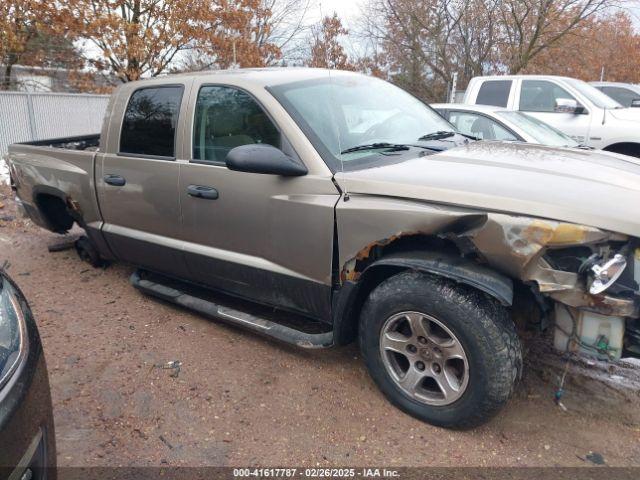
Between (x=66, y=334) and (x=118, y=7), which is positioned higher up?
(x=118, y=7)

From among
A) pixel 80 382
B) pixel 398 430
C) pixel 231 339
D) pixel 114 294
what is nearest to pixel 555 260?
pixel 398 430

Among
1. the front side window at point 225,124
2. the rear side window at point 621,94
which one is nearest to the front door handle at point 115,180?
the front side window at point 225,124

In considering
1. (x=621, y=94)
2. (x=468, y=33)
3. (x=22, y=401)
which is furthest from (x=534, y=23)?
(x=22, y=401)

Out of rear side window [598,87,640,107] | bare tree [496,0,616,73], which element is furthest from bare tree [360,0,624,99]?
rear side window [598,87,640,107]

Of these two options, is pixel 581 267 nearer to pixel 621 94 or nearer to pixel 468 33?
pixel 621 94

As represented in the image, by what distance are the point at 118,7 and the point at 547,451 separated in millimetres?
15049

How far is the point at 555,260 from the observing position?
244cm

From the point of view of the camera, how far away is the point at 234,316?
356 centimetres

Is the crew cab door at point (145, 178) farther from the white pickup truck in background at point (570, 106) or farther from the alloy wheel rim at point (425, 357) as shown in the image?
the white pickup truck in background at point (570, 106)

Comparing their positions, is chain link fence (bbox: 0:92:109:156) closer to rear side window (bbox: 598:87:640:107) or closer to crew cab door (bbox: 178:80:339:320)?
crew cab door (bbox: 178:80:339:320)

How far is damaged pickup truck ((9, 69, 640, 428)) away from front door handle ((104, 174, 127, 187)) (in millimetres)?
15

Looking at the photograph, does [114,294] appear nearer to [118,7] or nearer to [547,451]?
[547,451]

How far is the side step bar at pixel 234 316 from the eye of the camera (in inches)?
125

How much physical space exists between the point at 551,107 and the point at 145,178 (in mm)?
6724
